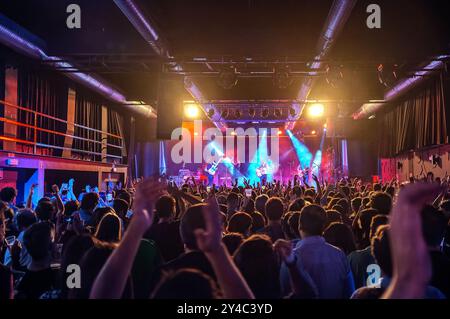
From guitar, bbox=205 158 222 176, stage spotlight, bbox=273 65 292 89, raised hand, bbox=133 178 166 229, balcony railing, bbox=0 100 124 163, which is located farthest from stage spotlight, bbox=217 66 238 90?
guitar, bbox=205 158 222 176

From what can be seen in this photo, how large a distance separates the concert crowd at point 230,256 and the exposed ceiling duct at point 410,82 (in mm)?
7496

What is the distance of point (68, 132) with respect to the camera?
43.1ft

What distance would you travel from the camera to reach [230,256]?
5.51 feet

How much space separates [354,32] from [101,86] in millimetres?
8269

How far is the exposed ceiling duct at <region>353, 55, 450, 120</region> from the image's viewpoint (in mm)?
10587

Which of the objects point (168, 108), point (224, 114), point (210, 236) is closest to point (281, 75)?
point (168, 108)

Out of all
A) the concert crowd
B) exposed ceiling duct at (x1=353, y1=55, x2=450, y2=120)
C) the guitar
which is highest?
exposed ceiling duct at (x1=353, y1=55, x2=450, y2=120)

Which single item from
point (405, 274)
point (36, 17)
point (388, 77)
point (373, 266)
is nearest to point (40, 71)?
point (36, 17)

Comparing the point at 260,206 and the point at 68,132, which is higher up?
the point at 68,132

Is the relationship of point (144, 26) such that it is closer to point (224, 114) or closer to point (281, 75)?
point (281, 75)

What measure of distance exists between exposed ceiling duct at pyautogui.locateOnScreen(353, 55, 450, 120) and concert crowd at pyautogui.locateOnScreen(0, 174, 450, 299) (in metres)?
7.50

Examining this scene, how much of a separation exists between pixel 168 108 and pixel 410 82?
303 inches

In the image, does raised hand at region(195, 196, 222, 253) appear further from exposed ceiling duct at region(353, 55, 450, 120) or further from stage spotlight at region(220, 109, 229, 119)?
stage spotlight at region(220, 109, 229, 119)
